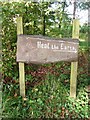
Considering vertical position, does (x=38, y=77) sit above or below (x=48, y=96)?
Answer: above

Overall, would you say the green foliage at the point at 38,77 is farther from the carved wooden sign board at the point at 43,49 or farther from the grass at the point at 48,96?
the carved wooden sign board at the point at 43,49

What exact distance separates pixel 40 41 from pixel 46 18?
57 cm

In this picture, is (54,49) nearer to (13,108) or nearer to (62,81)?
(62,81)

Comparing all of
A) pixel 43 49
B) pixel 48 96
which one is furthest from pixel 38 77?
pixel 43 49

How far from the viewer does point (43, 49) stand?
9.33 ft

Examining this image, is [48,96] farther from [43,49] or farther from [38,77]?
[43,49]

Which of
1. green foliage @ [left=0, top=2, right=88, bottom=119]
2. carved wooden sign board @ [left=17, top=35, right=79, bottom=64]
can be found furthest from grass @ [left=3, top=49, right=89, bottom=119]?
carved wooden sign board @ [left=17, top=35, right=79, bottom=64]

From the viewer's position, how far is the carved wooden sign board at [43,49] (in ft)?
9.27

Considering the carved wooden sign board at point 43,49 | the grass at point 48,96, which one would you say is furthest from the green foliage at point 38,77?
the carved wooden sign board at point 43,49

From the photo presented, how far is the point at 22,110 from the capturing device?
2885 millimetres

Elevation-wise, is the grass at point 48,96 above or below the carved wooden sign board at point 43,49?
below

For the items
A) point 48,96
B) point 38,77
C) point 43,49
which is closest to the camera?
point 43,49

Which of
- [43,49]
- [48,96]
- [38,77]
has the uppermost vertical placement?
[43,49]

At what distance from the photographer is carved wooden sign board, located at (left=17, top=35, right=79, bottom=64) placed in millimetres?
2826
